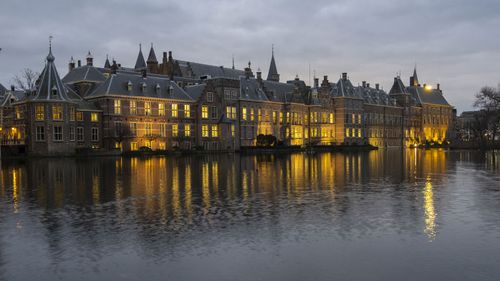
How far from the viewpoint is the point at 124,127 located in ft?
245

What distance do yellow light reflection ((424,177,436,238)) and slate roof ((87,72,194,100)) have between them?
57.0 metres

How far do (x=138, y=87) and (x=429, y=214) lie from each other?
64736 millimetres

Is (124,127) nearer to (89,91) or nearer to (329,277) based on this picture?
(89,91)

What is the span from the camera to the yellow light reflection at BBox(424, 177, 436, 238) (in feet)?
48.9

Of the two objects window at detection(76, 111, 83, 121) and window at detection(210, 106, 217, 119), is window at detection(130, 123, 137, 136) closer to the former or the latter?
window at detection(76, 111, 83, 121)

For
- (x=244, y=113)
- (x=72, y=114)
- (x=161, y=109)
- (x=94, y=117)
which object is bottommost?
(x=94, y=117)

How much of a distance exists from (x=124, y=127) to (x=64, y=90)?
968 centimetres

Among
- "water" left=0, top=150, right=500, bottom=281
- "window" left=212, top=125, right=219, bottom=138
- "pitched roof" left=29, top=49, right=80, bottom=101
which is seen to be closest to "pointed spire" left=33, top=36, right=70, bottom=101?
"pitched roof" left=29, top=49, right=80, bottom=101

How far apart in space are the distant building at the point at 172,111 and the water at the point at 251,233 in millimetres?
45046

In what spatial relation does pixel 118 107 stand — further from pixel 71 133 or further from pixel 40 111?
pixel 40 111

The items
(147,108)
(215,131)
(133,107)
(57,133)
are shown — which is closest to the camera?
(57,133)

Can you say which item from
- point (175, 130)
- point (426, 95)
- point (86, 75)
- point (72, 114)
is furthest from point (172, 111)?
point (426, 95)

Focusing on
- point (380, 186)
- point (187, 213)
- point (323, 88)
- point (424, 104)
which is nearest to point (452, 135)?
point (424, 104)

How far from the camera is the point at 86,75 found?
77.8 meters
